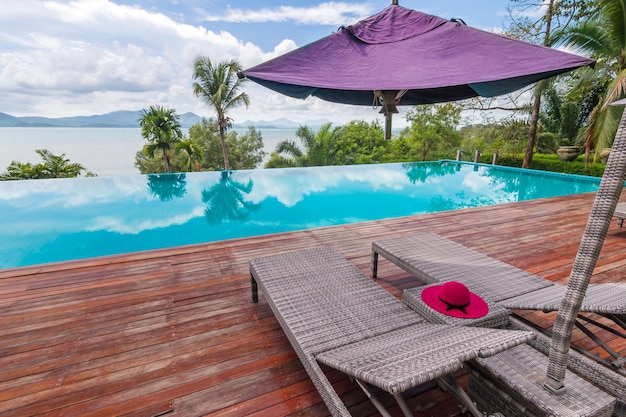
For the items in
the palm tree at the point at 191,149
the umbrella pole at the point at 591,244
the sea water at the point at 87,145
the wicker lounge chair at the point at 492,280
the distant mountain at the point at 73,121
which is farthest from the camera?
the distant mountain at the point at 73,121

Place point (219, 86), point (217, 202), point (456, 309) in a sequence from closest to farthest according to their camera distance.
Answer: point (456, 309) → point (217, 202) → point (219, 86)

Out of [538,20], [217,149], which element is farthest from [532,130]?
[217,149]

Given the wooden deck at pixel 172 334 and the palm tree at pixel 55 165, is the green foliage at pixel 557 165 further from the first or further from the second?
the palm tree at pixel 55 165

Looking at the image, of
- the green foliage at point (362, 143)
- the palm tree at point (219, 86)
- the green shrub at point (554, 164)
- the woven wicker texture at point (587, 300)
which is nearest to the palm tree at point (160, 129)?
the palm tree at point (219, 86)

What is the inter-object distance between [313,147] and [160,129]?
313 inches

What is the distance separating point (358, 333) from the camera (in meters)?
1.64

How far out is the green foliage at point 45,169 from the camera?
1259 centimetres

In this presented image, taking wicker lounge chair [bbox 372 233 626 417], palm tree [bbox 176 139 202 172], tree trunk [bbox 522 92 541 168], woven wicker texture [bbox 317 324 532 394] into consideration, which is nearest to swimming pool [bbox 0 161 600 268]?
tree trunk [bbox 522 92 541 168]

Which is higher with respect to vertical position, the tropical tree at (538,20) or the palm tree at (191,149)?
the tropical tree at (538,20)

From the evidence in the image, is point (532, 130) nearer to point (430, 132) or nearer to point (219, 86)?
point (430, 132)

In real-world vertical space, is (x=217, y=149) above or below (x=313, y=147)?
below

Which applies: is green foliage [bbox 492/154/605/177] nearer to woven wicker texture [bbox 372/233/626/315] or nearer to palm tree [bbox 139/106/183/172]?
woven wicker texture [bbox 372/233/626/315]

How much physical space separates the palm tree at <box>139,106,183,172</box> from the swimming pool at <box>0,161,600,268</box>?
7291 millimetres

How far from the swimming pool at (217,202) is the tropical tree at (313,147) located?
5223mm
